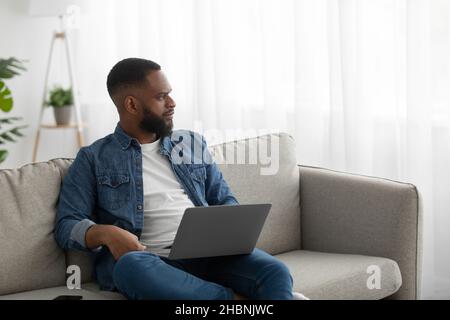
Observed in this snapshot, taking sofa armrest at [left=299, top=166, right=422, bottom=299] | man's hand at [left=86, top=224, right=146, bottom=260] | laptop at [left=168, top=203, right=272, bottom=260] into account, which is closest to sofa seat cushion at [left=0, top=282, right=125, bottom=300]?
man's hand at [left=86, top=224, right=146, bottom=260]

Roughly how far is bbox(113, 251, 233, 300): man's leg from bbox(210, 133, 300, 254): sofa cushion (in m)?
0.67

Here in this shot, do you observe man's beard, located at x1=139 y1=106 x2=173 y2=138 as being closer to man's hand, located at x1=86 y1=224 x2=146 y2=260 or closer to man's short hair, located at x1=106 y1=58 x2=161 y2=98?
man's short hair, located at x1=106 y1=58 x2=161 y2=98

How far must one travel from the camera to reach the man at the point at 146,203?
7.14 ft

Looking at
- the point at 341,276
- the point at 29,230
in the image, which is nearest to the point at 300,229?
the point at 341,276

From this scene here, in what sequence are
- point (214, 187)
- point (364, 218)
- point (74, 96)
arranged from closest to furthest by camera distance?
point (214, 187)
point (364, 218)
point (74, 96)

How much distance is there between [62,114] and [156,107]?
247 cm

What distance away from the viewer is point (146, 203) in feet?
8.14

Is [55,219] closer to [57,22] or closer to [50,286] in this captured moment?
[50,286]

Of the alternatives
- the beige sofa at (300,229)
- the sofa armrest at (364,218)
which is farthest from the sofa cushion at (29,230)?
the sofa armrest at (364,218)

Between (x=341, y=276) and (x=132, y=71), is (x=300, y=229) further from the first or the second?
(x=132, y=71)
